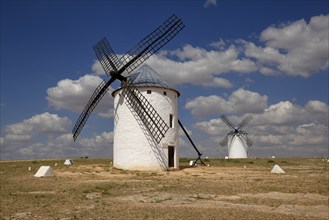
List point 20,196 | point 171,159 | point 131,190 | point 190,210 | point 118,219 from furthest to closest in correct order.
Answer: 1. point 171,159
2. point 131,190
3. point 20,196
4. point 190,210
5. point 118,219

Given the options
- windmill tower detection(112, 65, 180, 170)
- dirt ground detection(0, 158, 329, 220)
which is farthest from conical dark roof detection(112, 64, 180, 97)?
dirt ground detection(0, 158, 329, 220)

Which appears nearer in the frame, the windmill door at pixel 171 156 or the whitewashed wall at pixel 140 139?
the whitewashed wall at pixel 140 139

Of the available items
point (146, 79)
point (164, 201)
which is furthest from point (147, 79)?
point (164, 201)

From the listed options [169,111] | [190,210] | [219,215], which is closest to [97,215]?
[190,210]

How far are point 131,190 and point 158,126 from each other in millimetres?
12595

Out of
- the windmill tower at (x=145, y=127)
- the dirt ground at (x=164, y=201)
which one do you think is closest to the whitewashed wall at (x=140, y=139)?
the windmill tower at (x=145, y=127)

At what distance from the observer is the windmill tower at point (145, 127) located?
29.9m

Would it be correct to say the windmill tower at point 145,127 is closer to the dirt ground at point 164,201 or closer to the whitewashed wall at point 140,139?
the whitewashed wall at point 140,139

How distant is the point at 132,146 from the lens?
99.0 ft

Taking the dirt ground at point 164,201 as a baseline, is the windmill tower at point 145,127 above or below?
above

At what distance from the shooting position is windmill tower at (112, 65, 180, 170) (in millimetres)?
29922

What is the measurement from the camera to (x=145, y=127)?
98.4 feet

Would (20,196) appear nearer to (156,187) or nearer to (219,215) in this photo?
(156,187)

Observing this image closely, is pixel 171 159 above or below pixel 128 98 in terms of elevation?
below
